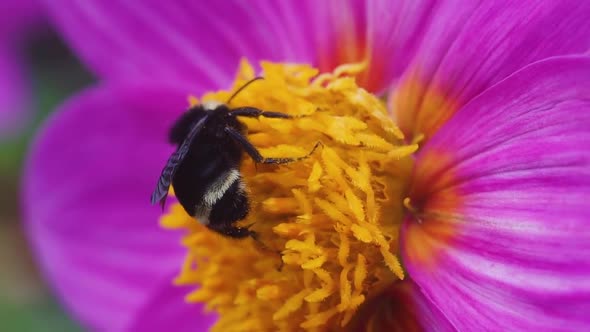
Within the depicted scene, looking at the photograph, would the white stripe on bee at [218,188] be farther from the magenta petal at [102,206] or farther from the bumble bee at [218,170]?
the magenta petal at [102,206]

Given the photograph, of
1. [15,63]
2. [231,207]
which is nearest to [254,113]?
[231,207]

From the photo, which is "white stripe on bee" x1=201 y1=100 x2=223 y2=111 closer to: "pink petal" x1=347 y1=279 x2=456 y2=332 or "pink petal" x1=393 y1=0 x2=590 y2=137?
"pink petal" x1=393 y1=0 x2=590 y2=137

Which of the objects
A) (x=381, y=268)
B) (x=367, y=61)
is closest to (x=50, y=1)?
(x=367, y=61)

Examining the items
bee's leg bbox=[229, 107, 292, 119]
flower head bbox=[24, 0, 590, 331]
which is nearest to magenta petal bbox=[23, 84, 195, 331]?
flower head bbox=[24, 0, 590, 331]

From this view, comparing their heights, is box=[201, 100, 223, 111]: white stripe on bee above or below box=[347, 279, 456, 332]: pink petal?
above

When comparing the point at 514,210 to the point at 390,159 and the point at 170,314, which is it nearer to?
the point at 390,159

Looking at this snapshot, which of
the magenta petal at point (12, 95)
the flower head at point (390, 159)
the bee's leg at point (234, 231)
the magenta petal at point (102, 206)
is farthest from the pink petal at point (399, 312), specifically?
the magenta petal at point (12, 95)
